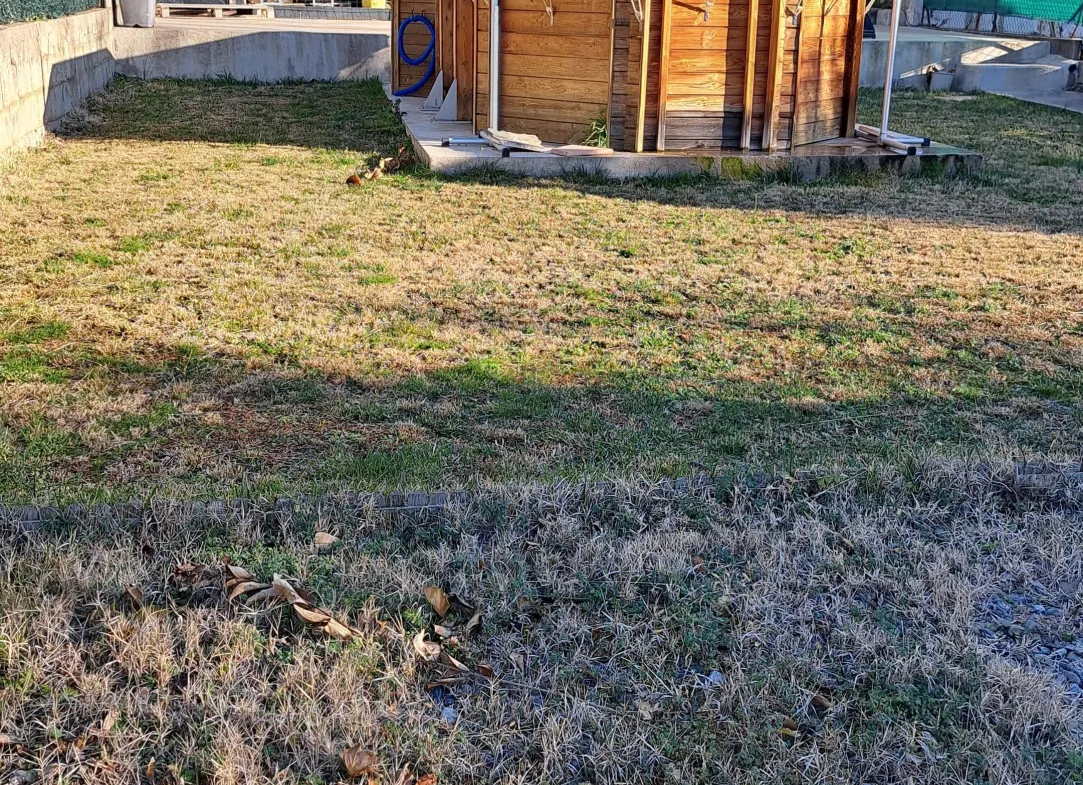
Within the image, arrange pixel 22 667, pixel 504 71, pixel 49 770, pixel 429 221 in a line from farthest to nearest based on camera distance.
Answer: pixel 504 71 → pixel 429 221 → pixel 22 667 → pixel 49 770

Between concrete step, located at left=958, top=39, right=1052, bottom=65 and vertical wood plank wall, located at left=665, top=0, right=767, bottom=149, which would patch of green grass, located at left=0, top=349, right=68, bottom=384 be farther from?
concrete step, located at left=958, top=39, right=1052, bottom=65

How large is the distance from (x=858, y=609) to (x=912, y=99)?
50.2 feet

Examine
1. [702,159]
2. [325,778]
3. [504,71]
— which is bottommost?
[325,778]

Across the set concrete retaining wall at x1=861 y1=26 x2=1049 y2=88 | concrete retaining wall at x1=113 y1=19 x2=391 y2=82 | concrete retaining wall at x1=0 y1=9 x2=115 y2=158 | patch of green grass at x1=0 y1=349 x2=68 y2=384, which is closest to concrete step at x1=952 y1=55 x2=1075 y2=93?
concrete retaining wall at x1=861 y1=26 x2=1049 y2=88

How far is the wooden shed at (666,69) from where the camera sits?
9.47 metres

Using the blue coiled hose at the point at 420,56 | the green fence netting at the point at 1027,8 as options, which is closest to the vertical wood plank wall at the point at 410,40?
the blue coiled hose at the point at 420,56

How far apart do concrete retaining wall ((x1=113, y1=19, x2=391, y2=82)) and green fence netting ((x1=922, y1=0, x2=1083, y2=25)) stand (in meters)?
13.9

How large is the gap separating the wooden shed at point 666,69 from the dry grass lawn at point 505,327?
0.86 metres

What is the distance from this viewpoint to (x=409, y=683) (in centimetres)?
258

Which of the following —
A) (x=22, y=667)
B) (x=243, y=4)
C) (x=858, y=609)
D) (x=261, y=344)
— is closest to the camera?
(x=22, y=667)

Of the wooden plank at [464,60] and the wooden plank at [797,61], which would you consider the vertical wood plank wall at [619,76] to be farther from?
the wooden plank at [464,60]

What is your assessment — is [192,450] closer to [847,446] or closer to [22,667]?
[22,667]

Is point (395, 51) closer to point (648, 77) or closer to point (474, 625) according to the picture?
point (648, 77)

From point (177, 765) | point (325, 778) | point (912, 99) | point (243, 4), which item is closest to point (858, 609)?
point (325, 778)
